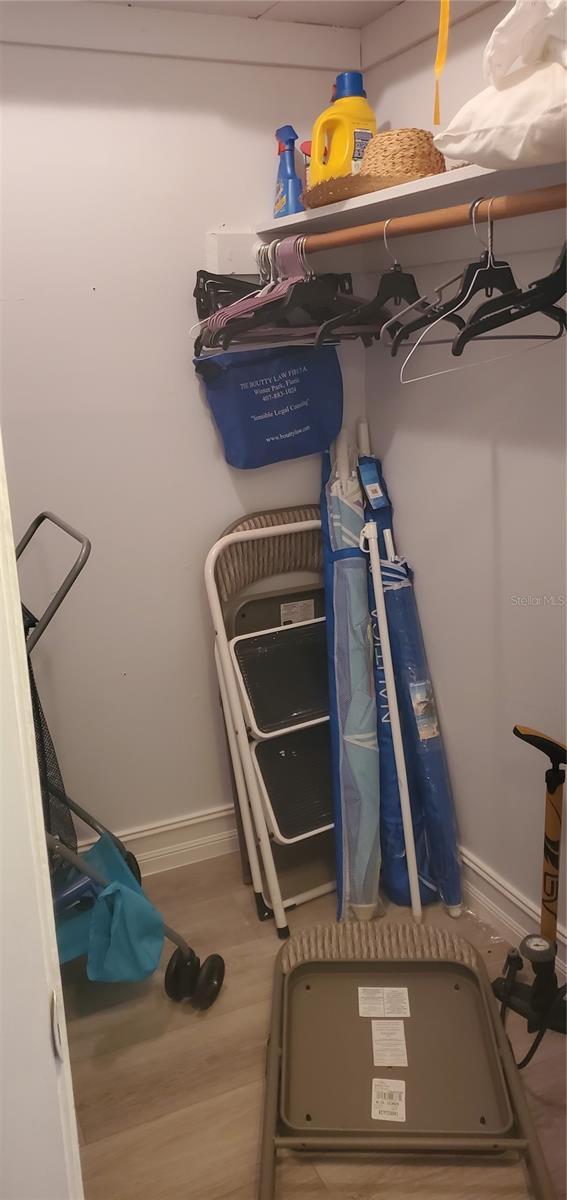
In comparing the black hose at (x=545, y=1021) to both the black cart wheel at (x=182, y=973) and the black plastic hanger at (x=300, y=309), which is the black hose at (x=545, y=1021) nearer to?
the black cart wheel at (x=182, y=973)

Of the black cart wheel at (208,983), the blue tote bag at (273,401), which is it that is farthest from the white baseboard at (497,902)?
the blue tote bag at (273,401)

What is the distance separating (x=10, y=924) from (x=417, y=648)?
1.53 metres

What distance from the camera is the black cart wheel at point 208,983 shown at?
187 cm

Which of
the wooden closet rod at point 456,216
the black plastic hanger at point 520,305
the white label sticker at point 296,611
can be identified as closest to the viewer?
the wooden closet rod at point 456,216

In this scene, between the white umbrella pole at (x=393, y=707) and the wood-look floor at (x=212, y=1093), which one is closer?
the wood-look floor at (x=212, y=1093)

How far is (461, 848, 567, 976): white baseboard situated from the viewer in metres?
1.95

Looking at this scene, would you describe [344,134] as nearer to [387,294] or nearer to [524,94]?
[387,294]

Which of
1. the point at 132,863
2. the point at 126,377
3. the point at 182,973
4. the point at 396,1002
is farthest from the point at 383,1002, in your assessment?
the point at 126,377

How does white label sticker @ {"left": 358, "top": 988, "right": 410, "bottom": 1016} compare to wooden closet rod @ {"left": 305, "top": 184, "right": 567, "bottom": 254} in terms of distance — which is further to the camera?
white label sticker @ {"left": 358, "top": 988, "right": 410, "bottom": 1016}

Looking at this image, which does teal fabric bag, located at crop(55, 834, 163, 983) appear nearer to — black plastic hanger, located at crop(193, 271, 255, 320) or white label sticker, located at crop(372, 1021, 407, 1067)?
white label sticker, located at crop(372, 1021, 407, 1067)

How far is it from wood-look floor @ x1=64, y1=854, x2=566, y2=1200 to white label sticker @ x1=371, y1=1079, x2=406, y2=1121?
2.8 inches

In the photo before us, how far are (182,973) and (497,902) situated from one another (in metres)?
0.80

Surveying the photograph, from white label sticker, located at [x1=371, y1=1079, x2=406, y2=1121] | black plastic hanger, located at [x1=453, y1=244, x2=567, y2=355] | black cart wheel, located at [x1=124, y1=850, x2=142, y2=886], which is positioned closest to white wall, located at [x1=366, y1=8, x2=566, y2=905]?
black plastic hanger, located at [x1=453, y1=244, x2=567, y2=355]

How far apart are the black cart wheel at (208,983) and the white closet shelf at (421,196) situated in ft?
5.52
